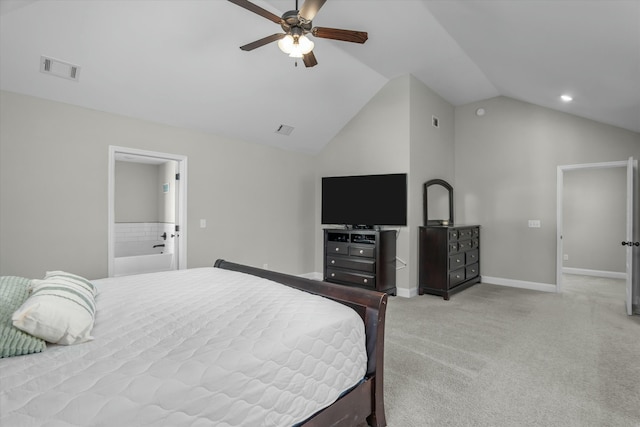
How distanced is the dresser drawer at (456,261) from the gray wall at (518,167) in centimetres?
101

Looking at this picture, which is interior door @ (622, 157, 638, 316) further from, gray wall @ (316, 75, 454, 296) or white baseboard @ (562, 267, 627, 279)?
white baseboard @ (562, 267, 627, 279)

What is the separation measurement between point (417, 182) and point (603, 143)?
265cm

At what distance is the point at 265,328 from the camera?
4.56 ft

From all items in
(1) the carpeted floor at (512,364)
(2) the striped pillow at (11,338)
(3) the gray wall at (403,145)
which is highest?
(3) the gray wall at (403,145)

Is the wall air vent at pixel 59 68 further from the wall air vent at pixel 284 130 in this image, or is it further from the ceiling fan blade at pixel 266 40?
the wall air vent at pixel 284 130

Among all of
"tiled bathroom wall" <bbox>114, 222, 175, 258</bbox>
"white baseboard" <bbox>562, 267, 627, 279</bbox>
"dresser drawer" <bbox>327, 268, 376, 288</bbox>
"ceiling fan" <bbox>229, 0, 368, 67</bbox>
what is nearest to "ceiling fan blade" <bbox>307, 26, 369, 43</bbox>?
"ceiling fan" <bbox>229, 0, 368, 67</bbox>

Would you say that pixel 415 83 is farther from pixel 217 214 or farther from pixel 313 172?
pixel 217 214

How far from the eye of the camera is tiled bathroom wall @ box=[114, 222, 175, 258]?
5793 millimetres

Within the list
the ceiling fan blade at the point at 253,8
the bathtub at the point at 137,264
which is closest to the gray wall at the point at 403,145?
the ceiling fan blade at the point at 253,8

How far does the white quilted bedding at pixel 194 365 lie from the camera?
0.89m

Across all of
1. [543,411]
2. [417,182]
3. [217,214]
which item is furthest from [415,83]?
[543,411]

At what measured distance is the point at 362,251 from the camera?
4391 millimetres

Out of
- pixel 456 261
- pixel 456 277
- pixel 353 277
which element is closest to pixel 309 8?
pixel 353 277

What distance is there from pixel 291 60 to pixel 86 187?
2641 mm
